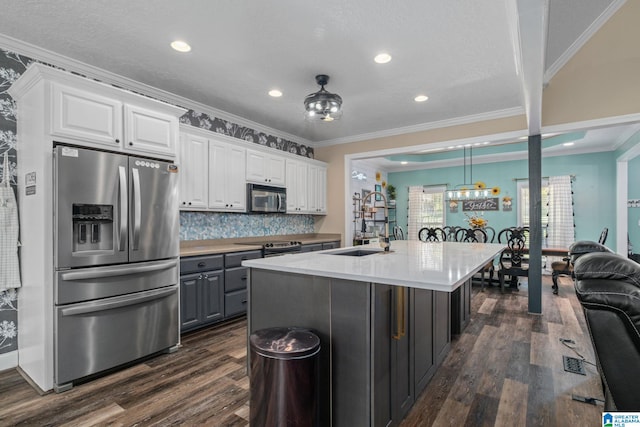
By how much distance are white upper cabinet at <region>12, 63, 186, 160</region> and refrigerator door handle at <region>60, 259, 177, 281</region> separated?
98 cm

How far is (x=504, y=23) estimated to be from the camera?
100 inches

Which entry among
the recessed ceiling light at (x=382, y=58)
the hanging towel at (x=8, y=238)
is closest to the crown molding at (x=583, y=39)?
the recessed ceiling light at (x=382, y=58)

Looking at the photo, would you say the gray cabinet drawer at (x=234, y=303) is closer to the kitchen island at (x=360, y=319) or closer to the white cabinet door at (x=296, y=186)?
the kitchen island at (x=360, y=319)

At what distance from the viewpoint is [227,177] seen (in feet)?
13.9

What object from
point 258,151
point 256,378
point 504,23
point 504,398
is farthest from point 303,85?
point 504,398

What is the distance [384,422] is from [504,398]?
103 centimetres

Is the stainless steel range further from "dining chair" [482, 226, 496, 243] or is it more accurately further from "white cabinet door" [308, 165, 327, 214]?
"dining chair" [482, 226, 496, 243]

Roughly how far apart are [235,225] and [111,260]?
2.17m

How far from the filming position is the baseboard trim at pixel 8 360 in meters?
2.64

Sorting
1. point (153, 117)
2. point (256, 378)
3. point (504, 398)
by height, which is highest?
point (153, 117)

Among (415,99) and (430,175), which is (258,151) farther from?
(430,175)

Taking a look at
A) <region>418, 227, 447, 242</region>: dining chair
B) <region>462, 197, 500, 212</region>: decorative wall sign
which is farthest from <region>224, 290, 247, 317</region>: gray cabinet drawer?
<region>462, 197, 500, 212</region>: decorative wall sign

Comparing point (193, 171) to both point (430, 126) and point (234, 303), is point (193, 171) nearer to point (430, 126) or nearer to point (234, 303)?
point (234, 303)

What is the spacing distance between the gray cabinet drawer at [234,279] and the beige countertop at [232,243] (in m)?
0.24
